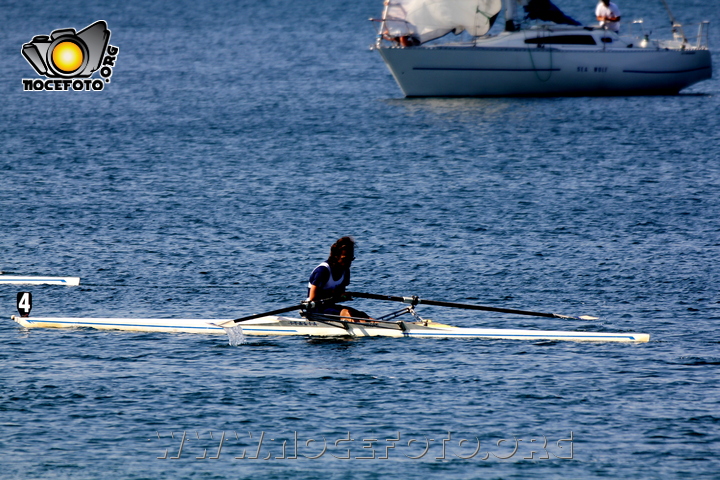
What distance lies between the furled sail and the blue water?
432cm

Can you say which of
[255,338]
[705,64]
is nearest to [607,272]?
[255,338]

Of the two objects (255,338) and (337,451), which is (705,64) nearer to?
(255,338)

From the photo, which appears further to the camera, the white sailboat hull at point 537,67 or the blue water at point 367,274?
the white sailboat hull at point 537,67

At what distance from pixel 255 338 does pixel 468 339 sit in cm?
421

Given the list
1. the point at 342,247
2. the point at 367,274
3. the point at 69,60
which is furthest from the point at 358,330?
the point at 69,60

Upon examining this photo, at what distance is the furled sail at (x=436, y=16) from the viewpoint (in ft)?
168

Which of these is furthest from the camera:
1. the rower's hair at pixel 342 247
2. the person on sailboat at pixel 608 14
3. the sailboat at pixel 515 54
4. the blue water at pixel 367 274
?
the person on sailboat at pixel 608 14

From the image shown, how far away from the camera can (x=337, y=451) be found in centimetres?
1644

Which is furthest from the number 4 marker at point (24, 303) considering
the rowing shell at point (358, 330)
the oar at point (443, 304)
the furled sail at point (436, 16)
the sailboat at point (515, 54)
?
the furled sail at point (436, 16)

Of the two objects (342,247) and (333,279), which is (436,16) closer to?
(333,279)

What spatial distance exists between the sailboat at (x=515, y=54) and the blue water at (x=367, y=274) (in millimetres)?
1262

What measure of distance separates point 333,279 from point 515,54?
35011 millimetres

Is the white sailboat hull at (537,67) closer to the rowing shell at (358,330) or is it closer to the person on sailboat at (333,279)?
the rowing shell at (358,330)

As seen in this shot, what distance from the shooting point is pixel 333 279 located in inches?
788
